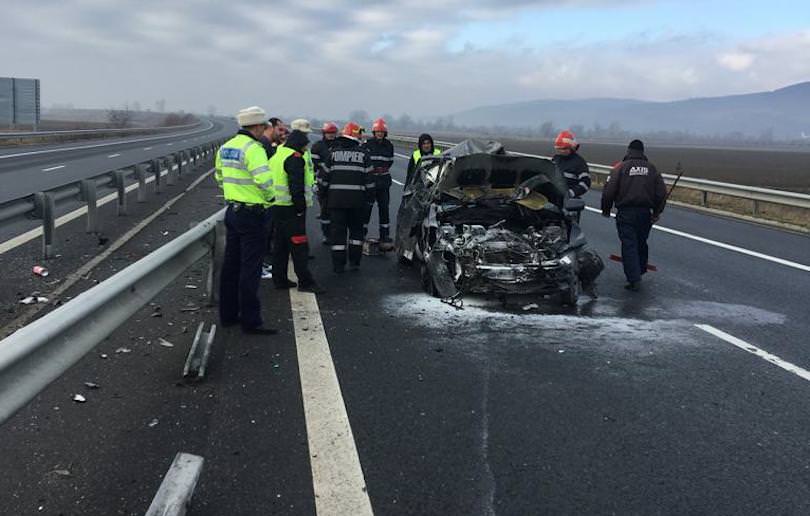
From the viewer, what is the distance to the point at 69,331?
2.75 m

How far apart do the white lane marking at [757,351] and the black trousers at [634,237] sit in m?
1.52

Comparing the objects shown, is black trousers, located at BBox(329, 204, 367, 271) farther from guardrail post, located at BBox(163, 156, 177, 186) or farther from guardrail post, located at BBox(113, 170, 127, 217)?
guardrail post, located at BBox(163, 156, 177, 186)

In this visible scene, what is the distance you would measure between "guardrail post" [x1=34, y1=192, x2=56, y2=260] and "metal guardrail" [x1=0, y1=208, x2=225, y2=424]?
3.95m

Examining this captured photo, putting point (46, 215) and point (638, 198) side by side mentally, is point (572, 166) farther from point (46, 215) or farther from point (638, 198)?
point (46, 215)

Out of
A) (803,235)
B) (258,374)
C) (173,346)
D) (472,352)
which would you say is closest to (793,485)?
(472,352)

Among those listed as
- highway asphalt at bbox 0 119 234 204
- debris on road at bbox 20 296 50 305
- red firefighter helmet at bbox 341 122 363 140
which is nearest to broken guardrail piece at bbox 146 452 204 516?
debris on road at bbox 20 296 50 305

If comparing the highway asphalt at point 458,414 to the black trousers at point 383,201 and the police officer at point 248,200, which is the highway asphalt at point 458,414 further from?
the black trousers at point 383,201

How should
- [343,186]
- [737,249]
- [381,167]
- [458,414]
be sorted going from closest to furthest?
[458,414], [343,186], [737,249], [381,167]

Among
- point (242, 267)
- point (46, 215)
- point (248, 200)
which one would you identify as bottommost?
point (242, 267)

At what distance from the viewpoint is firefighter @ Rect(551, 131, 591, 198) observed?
874cm

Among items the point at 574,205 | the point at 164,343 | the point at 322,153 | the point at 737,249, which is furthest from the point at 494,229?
the point at 737,249

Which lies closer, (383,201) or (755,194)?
(383,201)

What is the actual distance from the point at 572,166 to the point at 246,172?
507 centimetres

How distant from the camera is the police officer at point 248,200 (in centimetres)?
530
